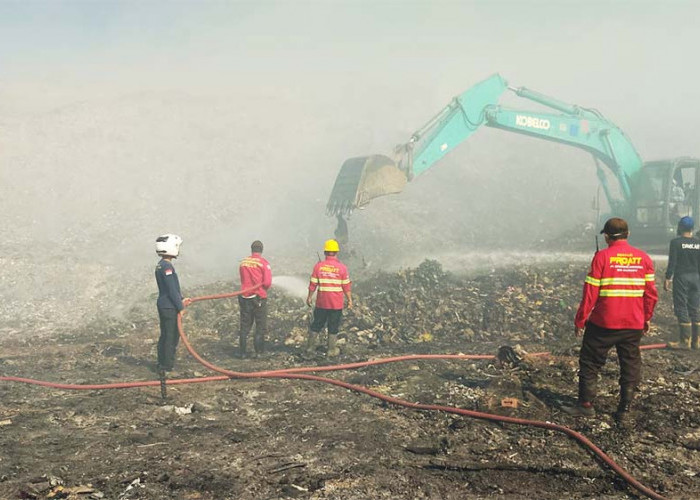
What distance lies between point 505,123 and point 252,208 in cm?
1333

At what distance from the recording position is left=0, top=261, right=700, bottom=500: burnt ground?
14.6ft

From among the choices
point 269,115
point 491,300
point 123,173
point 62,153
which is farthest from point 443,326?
point 269,115

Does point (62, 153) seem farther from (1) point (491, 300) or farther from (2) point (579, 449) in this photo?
(2) point (579, 449)

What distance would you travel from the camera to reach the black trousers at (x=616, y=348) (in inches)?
215

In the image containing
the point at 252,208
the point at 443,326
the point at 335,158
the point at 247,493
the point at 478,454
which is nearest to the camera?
the point at 247,493

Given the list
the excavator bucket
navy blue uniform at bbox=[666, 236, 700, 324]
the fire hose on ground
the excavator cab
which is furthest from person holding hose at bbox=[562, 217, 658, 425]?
the excavator cab

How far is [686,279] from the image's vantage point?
8.55m

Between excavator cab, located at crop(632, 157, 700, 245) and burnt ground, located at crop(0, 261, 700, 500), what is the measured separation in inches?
236

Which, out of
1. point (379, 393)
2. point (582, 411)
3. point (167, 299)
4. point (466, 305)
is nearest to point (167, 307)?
point (167, 299)

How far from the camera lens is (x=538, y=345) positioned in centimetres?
911

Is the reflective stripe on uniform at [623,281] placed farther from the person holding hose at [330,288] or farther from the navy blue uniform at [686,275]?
the person holding hose at [330,288]

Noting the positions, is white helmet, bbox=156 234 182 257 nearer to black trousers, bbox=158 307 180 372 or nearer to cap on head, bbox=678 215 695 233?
black trousers, bbox=158 307 180 372

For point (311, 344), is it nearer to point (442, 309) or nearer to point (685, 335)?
point (442, 309)

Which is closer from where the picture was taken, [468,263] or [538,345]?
[538,345]
